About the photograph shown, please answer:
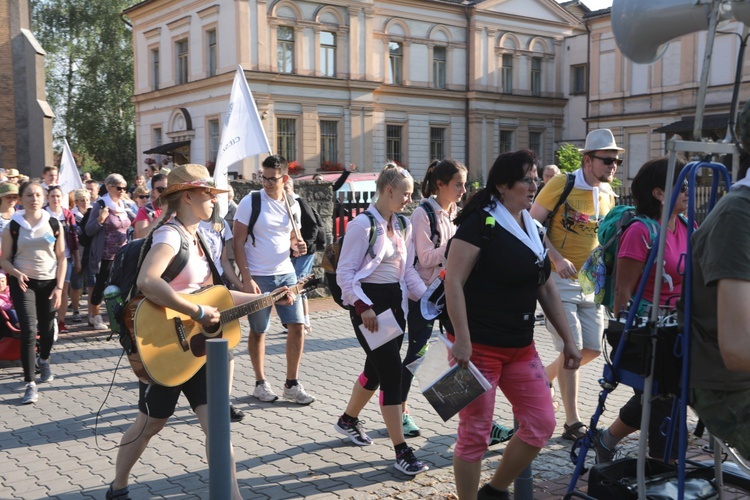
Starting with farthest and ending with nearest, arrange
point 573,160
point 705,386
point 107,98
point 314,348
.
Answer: point 107,98, point 573,160, point 314,348, point 705,386

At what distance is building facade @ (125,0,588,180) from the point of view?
3600 centimetres

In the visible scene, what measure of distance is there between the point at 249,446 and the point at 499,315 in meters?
2.49

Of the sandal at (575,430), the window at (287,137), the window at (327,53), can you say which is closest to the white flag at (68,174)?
the sandal at (575,430)

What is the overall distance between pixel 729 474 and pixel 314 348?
632cm

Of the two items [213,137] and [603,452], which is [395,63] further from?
[603,452]

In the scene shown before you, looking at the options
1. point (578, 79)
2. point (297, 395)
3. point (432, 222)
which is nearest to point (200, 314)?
point (432, 222)

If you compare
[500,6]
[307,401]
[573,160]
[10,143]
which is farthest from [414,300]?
[500,6]

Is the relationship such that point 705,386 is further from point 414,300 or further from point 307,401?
point 307,401

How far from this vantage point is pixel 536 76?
45.8m

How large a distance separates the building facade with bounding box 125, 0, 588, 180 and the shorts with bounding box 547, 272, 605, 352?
29.8m

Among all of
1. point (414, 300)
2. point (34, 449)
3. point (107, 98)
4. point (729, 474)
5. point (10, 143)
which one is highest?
point (107, 98)

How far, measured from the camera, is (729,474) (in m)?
3.61

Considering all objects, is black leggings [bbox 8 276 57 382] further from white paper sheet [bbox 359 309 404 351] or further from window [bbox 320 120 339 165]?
window [bbox 320 120 339 165]

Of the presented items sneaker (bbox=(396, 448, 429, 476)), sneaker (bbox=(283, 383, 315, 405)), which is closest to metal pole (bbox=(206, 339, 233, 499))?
sneaker (bbox=(396, 448, 429, 476))
